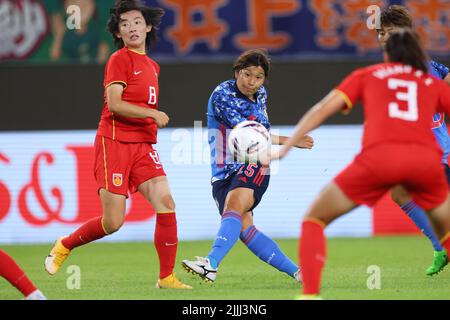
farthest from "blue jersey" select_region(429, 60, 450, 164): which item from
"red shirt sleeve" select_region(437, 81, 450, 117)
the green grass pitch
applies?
"red shirt sleeve" select_region(437, 81, 450, 117)

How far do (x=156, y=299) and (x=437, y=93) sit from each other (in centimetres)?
221

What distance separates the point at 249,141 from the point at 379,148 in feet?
5.18

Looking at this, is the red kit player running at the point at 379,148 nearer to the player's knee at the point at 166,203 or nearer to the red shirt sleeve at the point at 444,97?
the red shirt sleeve at the point at 444,97

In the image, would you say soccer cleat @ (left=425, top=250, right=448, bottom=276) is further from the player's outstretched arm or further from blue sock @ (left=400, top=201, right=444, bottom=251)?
the player's outstretched arm

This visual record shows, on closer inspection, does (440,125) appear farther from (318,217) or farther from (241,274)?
(318,217)

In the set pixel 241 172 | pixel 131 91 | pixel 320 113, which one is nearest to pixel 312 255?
pixel 320 113

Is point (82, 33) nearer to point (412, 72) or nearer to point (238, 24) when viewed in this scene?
point (238, 24)

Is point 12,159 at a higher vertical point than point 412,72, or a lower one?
higher

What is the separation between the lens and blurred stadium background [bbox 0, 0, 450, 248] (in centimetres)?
1186

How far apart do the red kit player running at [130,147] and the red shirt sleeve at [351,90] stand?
1.87m

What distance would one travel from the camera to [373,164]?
17.4 feet

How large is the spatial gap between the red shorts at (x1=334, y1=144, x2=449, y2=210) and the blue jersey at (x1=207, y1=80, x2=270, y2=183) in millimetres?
1972

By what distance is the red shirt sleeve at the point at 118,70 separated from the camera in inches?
275
